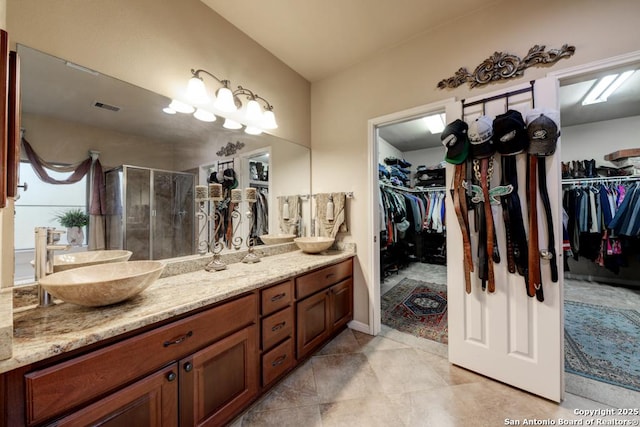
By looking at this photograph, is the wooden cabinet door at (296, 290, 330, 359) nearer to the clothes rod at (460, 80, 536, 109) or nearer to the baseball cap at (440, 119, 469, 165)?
the baseball cap at (440, 119, 469, 165)

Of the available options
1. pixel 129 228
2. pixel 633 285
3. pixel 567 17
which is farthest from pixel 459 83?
pixel 633 285

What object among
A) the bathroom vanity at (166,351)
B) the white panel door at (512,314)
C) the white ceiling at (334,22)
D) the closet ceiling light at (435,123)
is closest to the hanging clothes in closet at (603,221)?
the closet ceiling light at (435,123)

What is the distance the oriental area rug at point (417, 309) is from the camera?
242cm

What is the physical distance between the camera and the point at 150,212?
154 cm

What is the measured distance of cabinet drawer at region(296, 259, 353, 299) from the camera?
178 centimetres

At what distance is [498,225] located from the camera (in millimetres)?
1663

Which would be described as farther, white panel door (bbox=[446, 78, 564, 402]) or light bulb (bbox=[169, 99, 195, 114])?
light bulb (bbox=[169, 99, 195, 114])

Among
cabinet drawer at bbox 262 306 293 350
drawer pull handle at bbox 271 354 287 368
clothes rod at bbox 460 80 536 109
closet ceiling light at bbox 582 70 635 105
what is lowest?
drawer pull handle at bbox 271 354 287 368

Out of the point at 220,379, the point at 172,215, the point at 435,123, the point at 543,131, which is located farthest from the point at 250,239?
the point at 435,123

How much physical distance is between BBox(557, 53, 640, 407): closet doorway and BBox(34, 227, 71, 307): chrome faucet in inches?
128

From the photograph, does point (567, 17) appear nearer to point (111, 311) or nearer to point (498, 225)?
point (498, 225)

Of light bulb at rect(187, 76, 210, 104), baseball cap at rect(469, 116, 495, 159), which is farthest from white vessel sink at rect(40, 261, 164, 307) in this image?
baseball cap at rect(469, 116, 495, 159)

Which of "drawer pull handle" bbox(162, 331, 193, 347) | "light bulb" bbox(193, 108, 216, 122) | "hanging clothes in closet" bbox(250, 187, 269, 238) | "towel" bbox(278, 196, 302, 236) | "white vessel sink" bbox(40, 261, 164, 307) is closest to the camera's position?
"white vessel sink" bbox(40, 261, 164, 307)

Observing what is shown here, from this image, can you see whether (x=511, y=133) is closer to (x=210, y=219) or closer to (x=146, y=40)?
(x=210, y=219)
